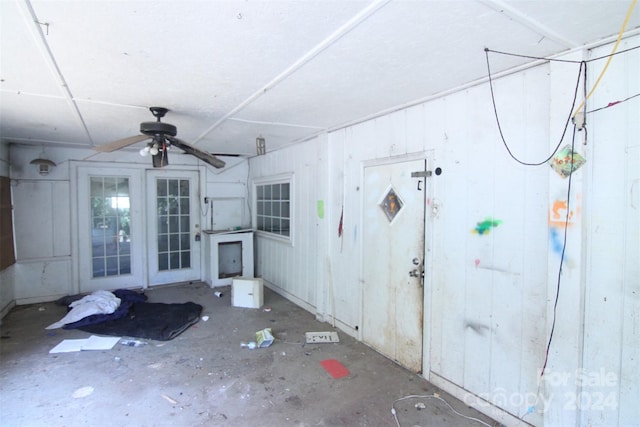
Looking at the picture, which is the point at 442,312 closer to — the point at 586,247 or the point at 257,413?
the point at 586,247

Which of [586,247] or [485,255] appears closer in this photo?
[586,247]

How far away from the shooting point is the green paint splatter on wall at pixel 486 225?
2191 mm

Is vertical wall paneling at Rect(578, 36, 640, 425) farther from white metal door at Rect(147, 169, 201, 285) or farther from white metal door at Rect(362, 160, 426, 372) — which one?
white metal door at Rect(147, 169, 201, 285)

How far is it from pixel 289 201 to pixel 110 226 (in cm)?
301

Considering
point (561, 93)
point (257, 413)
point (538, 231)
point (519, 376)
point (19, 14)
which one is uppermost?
point (19, 14)

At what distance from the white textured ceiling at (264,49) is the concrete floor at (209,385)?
7.65ft

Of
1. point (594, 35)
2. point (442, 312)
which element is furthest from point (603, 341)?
point (594, 35)

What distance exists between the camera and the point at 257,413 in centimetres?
230

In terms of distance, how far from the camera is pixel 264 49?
5.74 ft

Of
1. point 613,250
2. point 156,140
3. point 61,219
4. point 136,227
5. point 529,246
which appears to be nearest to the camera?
point 613,250

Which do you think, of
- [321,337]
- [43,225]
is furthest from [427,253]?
[43,225]

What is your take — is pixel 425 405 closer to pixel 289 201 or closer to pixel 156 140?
pixel 156 140

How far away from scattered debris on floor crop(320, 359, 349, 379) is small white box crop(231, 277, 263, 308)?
1.77 metres

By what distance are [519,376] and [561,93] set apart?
1.75 metres
